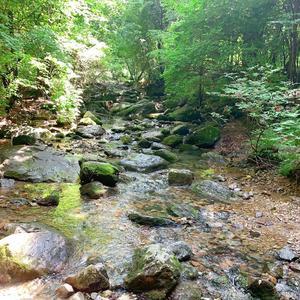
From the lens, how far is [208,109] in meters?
14.8

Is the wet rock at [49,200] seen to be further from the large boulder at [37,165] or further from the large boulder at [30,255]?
the large boulder at [30,255]

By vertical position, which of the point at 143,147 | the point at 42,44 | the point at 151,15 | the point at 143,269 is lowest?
the point at 143,147

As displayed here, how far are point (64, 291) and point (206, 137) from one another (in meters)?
8.99

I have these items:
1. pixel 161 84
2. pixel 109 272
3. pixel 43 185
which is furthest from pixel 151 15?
pixel 109 272

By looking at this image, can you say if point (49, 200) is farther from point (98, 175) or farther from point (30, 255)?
point (30, 255)

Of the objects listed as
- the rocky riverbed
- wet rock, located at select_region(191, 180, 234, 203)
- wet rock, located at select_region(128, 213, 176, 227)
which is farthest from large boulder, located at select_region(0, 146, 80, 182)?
wet rock, located at select_region(191, 180, 234, 203)

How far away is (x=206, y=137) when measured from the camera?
11898 millimetres

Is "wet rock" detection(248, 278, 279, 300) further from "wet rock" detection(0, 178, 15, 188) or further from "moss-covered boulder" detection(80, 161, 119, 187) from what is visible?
"wet rock" detection(0, 178, 15, 188)

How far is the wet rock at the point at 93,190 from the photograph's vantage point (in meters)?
6.78

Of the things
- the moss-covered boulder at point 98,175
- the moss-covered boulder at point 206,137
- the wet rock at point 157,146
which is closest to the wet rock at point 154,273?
the moss-covered boulder at point 98,175

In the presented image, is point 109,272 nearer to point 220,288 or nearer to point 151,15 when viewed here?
point 220,288

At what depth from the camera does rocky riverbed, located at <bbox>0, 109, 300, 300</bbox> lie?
382 cm

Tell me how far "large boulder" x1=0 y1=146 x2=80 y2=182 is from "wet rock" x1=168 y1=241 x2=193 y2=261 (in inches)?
153

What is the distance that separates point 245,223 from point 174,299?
8.64 feet
